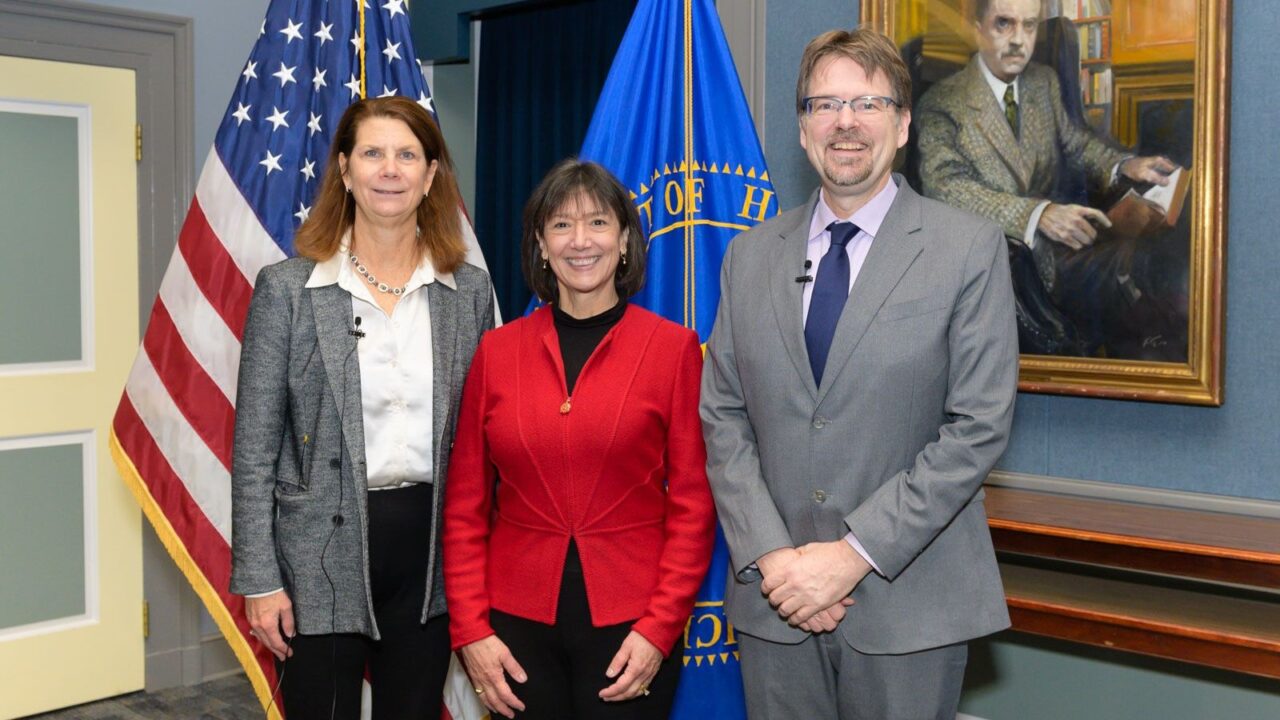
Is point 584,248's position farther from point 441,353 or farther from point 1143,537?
point 1143,537

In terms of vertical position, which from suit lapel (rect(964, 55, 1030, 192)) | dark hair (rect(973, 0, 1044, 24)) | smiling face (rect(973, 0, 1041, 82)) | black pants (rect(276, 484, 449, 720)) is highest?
dark hair (rect(973, 0, 1044, 24))

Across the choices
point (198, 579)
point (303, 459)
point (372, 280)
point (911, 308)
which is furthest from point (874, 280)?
point (198, 579)

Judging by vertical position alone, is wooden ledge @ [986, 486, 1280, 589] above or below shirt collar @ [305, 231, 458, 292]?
below

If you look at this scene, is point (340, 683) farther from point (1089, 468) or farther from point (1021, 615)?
point (1089, 468)

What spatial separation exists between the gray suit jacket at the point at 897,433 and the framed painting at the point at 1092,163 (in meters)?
1.16

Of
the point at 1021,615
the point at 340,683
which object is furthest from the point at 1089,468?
the point at 340,683

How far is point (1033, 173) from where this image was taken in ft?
9.00

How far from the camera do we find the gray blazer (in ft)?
5.76

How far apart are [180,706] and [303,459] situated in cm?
228

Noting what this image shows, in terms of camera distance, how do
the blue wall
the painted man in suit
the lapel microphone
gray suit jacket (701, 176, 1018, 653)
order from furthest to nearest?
the painted man in suit → the blue wall → the lapel microphone → gray suit jacket (701, 176, 1018, 653)

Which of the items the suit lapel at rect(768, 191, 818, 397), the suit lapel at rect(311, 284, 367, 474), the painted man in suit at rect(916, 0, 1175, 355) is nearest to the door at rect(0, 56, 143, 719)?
the suit lapel at rect(311, 284, 367, 474)

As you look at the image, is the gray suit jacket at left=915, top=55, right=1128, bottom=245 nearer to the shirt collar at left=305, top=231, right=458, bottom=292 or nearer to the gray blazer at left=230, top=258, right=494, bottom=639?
the shirt collar at left=305, top=231, right=458, bottom=292

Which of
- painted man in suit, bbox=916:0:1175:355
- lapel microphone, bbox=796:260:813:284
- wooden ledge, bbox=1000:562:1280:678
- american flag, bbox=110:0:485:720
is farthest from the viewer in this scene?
painted man in suit, bbox=916:0:1175:355

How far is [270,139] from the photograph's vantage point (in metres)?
2.41
